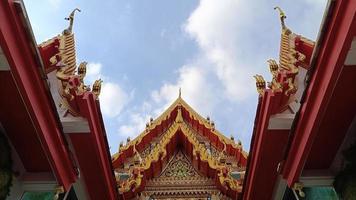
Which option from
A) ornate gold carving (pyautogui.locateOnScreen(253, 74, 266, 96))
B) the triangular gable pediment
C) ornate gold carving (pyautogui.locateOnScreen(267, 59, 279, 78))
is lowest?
the triangular gable pediment

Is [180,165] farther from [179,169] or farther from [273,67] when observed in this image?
[273,67]

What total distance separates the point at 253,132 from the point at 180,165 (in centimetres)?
334

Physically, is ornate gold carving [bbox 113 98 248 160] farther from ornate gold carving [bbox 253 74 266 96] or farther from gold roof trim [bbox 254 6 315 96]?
ornate gold carving [bbox 253 74 266 96]

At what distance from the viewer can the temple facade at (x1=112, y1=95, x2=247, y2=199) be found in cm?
716

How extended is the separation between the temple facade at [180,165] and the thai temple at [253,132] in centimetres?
16

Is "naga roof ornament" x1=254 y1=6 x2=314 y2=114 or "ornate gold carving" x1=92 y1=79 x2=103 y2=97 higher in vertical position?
"naga roof ornament" x1=254 y1=6 x2=314 y2=114

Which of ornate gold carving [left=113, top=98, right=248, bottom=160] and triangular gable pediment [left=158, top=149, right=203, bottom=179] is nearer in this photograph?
triangular gable pediment [left=158, top=149, right=203, bottom=179]

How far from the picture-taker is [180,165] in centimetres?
826

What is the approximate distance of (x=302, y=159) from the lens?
4.19 metres

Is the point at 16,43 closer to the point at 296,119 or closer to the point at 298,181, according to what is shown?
the point at 296,119

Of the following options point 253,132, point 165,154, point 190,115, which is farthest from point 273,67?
point 190,115

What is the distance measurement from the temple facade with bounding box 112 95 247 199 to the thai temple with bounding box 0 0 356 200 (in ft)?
0.52

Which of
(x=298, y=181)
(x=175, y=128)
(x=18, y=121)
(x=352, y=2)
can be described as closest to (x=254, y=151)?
(x=298, y=181)

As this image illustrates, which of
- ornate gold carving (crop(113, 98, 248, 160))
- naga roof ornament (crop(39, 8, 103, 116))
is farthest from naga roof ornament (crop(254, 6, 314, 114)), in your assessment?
ornate gold carving (crop(113, 98, 248, 160))
